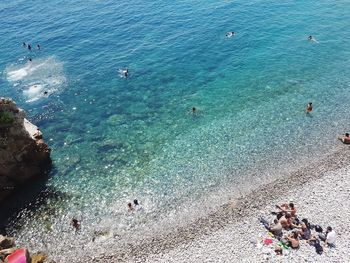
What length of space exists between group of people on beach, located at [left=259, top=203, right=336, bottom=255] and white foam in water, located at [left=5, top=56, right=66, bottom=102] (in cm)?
3492

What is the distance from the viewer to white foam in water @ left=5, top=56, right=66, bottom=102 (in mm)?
50969

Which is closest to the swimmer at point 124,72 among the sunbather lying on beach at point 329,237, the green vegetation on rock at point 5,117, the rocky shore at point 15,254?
the green vegetation on rock at point 5,117

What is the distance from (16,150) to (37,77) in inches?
900

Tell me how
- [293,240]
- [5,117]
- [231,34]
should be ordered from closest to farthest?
[293,240] < [5,117] < [231,34]

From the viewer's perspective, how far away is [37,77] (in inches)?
2133

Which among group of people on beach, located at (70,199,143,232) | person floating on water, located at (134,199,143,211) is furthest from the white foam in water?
person floating on water, located at (134,199,143,211)

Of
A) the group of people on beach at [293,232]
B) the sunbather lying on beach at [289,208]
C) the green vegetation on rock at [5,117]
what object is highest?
the green vegetation on rock at [5,117]

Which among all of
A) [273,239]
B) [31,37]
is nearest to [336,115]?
[273,239]

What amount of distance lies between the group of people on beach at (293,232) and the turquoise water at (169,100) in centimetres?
523

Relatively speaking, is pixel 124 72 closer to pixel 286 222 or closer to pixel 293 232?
pixel 286 222

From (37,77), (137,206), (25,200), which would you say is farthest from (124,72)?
(137,206)

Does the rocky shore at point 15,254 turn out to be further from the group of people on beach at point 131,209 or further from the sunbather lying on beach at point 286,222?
the sunbather lying on beach at point 286,222

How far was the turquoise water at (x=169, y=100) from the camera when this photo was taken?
34344 mm

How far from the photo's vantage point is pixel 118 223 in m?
32.0
